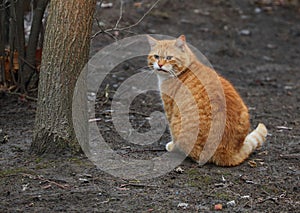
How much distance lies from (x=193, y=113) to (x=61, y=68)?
1027 millimetres

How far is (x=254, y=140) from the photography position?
4.61m

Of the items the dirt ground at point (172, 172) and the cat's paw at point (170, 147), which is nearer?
the dirt ground at point (172, 172)

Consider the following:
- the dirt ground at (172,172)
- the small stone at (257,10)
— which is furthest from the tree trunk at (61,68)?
the small stone at (257,10)

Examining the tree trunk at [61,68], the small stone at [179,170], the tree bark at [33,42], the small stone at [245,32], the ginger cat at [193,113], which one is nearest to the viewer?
the tree trunk at [61,68]

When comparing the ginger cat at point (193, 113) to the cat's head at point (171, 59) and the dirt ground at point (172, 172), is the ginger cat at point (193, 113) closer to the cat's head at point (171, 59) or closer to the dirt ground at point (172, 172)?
the cat's head at point (171, 59)

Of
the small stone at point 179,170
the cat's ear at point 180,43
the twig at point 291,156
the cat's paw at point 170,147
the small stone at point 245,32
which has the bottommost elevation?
the twig at point 291,156

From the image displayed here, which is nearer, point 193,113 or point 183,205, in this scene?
point 183,205

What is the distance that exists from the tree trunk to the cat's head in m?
0.71

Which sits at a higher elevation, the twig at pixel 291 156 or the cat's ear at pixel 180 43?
the cat's ear at pixel 180 43

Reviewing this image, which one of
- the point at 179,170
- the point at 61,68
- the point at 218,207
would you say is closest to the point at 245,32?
the point at 179,170

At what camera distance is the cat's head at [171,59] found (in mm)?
4516

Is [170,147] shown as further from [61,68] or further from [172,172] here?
[61,68]

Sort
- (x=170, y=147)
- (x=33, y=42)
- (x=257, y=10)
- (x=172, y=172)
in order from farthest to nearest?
(x=257, y=10) < (x=33, y=42) < (x=170, y=147) < (x=172, y=172)

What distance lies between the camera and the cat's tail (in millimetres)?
4507
